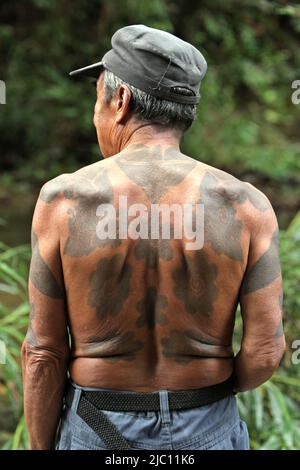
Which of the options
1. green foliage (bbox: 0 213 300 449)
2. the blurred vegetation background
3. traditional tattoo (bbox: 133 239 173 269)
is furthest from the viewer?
the blurred vegetation background

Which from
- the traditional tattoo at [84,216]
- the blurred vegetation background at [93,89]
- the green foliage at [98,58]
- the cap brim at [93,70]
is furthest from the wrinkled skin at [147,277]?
the green foliage at [98,58]

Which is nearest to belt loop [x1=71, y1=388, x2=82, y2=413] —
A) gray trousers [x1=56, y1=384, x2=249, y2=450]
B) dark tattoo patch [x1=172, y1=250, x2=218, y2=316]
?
gray trousers [x1=56, y1=384, x2=249, y2=450]

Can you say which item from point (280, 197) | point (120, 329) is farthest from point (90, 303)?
point (280, 197)

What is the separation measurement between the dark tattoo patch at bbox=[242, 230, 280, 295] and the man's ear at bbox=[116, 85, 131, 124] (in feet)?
1.62

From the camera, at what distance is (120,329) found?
6.09ft

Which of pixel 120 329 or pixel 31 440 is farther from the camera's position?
pixel 31 440

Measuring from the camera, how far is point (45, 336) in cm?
192

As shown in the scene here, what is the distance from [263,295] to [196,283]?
0.59ft

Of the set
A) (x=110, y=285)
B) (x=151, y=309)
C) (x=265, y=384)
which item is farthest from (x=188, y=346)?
(x=265, y=384)

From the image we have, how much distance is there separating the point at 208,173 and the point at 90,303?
1.45 ft

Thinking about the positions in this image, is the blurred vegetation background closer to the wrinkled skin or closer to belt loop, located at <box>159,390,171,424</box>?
the wrinkled skin

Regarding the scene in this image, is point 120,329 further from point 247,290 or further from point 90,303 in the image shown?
point 247,290

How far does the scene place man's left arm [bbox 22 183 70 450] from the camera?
6.04 ft
